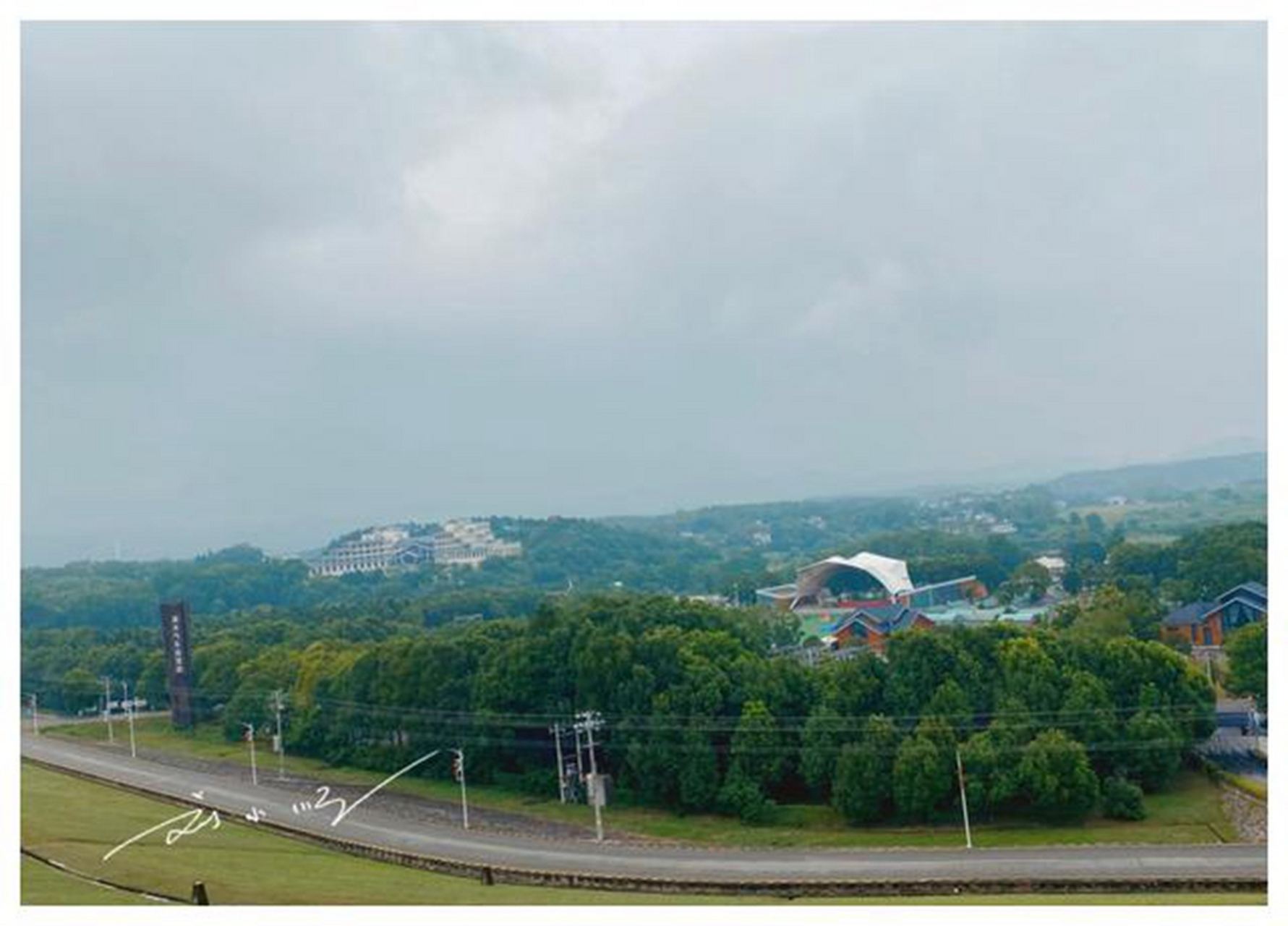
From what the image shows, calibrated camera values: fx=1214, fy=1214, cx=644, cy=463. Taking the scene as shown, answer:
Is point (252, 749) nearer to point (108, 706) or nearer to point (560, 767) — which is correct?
point (560, 767)

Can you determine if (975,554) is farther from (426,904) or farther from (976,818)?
(426,904)

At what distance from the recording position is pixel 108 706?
19953 millimetres

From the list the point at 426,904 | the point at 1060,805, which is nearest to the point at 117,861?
the point at 426,904

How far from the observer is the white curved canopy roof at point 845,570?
109ft

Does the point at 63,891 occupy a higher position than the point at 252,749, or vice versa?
the point at 63,891

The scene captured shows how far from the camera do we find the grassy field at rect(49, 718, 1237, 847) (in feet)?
36.6

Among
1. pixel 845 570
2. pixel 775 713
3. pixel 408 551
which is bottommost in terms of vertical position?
pixel 775 713

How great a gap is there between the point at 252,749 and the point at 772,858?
26.7ft

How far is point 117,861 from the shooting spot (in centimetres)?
916

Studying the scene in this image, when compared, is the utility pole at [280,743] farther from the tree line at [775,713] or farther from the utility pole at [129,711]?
the utility pole at [129,711]

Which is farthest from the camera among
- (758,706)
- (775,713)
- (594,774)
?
(775,713)
